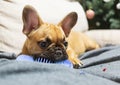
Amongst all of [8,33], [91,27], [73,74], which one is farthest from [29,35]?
[91,27]

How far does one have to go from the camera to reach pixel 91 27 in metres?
2.56

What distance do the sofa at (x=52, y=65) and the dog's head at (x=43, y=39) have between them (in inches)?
4.7

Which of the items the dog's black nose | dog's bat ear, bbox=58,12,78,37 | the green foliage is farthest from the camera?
the green foliage

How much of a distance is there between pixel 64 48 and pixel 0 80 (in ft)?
1.24

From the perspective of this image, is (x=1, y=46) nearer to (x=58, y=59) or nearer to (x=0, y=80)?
(x=58, y=59)

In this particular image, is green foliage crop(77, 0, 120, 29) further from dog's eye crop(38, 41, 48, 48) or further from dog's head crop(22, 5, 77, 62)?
dog's eye crop(38, 41, 48, 48)

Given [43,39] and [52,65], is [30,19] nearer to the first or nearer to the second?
[43,39]

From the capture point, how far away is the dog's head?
1330 mm

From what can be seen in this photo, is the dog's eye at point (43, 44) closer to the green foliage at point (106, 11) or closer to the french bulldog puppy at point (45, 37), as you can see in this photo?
the french bulldog puppy at point (45, 37)

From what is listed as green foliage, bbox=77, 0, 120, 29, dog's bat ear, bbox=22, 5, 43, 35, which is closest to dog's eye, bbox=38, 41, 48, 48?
dog's bat ear, bbox=22, 5, 43, 35

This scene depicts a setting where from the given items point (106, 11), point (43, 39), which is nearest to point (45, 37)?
point (43, 39)

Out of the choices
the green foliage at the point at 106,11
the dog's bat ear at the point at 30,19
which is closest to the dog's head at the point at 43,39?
the dog's bat ear at the point at 30,19

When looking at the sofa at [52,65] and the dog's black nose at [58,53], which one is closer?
the sofa at [52,65]

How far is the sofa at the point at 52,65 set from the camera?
1.13 metres
